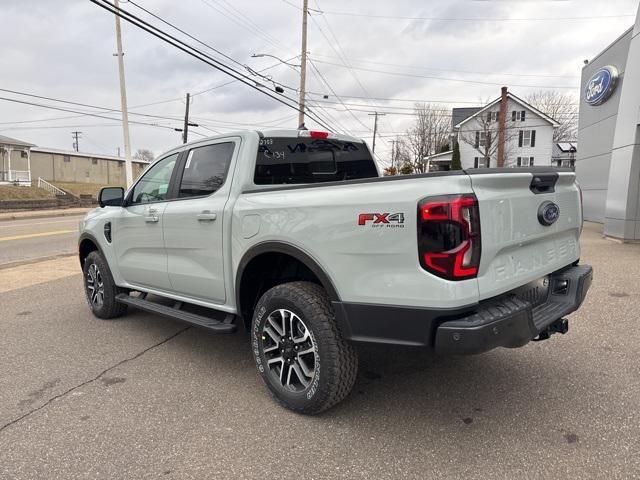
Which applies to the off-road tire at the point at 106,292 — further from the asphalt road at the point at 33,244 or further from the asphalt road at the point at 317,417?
the asphalt road at the point at 33,244

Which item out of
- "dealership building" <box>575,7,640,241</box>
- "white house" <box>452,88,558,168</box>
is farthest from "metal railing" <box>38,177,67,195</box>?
"white house" <box>452,88,558,168</box>

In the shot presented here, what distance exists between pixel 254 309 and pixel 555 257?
209cm

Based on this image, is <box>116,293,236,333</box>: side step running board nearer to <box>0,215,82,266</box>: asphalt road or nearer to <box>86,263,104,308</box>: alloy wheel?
<box>86,263,104,308</box>: alloy wheel

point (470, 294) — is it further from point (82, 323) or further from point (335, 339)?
point (82, 323)

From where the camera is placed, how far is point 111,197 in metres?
4.77

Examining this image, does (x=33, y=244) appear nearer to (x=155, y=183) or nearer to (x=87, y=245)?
(x=87, y=245)

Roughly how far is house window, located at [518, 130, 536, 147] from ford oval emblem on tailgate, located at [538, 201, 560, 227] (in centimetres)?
4686

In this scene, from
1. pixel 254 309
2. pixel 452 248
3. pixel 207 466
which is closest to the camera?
pixel 452 248

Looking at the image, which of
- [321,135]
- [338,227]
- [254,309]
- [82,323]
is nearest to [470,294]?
[338,227]

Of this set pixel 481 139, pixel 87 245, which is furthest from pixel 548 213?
pixel 481 139

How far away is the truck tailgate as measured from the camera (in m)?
2.44

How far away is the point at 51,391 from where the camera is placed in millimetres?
3436

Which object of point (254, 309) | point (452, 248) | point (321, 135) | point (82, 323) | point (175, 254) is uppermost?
point (321, 135)

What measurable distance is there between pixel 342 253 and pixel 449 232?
2.03 feet
